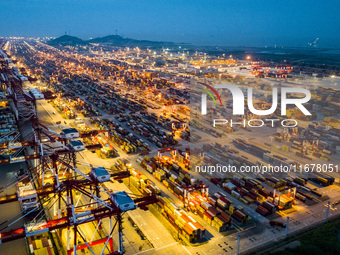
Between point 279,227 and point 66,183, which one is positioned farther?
point 279,227

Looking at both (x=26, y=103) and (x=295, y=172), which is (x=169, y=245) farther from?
(x=26, y=103)

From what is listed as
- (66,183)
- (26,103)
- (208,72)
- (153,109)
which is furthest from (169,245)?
(208,72)

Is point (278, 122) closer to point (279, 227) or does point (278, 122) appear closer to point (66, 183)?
point (279, 227)

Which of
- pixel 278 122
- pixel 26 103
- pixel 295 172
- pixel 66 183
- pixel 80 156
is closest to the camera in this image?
pixel 66 183

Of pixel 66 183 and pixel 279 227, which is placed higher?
pixel 66 183

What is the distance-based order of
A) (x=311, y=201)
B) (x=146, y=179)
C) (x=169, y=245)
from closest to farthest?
(x=169, y=245)
(x=311, y=201)
(x=146, y=179)

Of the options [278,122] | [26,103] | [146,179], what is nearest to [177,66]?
[278,122]
